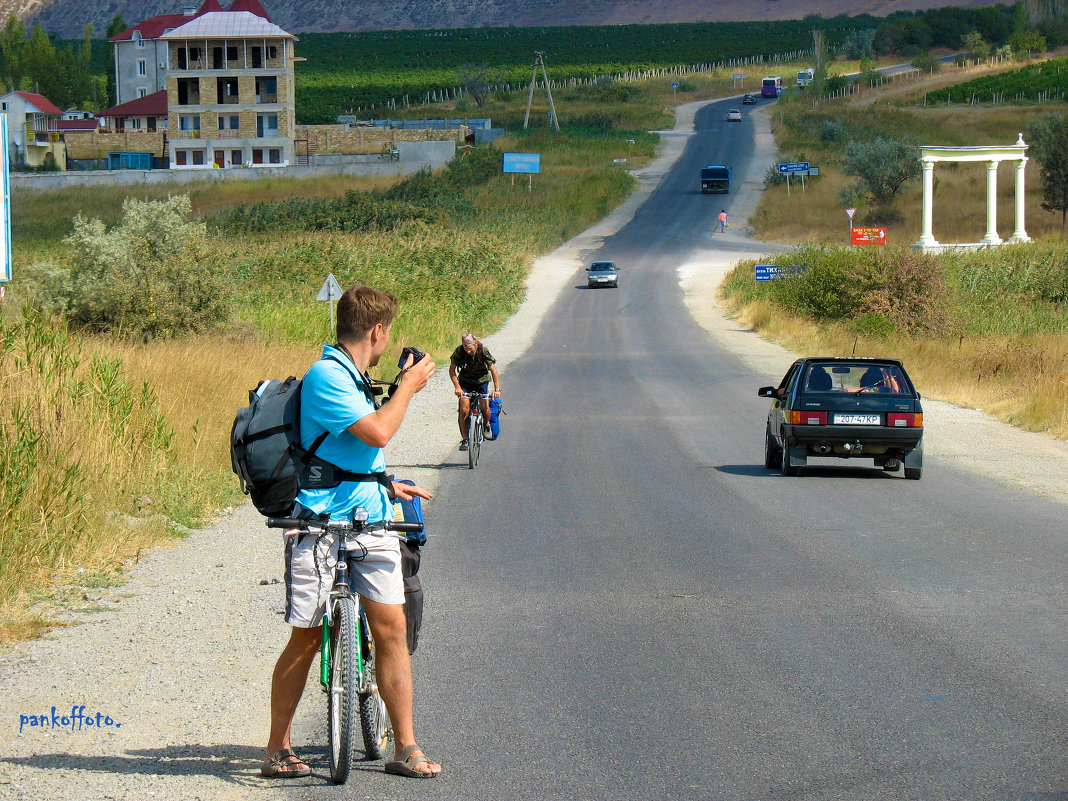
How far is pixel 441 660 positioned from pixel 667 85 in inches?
5747

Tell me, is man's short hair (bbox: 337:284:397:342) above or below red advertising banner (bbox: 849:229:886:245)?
below

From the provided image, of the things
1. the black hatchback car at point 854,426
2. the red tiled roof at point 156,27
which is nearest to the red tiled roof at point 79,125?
the red tiled roof at point 156,27

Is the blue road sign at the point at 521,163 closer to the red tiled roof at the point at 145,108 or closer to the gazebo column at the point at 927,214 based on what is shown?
the gazebo column at the point at 927,214

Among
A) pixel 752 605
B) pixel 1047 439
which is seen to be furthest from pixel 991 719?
pixel 1047 439

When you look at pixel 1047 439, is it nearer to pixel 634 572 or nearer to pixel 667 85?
pixel 634 572

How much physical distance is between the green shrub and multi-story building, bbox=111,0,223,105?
101989 mm

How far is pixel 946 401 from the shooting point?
87.2ft

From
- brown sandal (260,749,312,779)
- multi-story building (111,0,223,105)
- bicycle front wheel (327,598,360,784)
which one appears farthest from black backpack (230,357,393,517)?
multi-story building (111,0,223,105)

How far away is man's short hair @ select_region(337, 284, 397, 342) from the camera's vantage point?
4977 mm

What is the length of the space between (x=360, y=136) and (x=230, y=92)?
11.9 m

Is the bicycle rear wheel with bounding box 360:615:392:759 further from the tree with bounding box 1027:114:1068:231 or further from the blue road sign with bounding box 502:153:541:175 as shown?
the blue road sign with bounding box 502:153:541:175

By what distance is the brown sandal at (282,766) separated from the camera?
198 inches

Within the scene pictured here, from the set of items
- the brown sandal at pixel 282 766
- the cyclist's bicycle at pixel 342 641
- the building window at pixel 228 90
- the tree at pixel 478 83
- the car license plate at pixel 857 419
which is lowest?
the brown sandal at pixel 282 766

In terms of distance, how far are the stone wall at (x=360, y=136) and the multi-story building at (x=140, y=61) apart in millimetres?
32327
